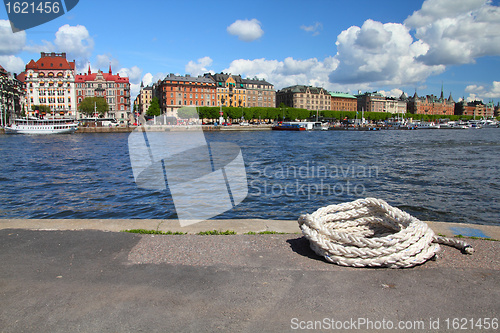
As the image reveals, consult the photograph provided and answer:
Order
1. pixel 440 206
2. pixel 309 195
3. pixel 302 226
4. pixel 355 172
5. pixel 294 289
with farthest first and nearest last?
pixel 355 172, pixel 309 195, pixel 440 206, pixel 302 226, pixel 294 289

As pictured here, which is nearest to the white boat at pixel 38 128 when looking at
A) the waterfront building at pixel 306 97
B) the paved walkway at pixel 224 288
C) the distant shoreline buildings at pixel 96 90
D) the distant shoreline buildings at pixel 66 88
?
the distant shoreline buildings at pixel 96 90

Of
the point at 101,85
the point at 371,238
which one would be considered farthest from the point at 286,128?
the point at 371,238

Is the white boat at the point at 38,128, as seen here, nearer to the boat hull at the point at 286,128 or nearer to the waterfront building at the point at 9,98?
the waterfront building at the point at 9,98

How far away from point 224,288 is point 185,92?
137 m

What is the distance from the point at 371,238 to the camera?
15.9ft

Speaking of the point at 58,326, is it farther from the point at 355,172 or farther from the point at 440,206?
the point at 355,172

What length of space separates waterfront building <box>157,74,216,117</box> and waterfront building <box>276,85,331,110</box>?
49.0 metres

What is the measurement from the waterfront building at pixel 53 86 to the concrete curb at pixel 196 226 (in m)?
124

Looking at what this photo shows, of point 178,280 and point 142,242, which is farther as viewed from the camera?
point 142,242

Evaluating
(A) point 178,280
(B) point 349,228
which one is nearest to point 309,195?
(B) point 349,228

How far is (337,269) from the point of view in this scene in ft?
13.8

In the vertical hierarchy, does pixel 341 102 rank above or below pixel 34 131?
above

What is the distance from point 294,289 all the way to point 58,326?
2.22 m

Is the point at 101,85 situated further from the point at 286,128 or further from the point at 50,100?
the point at 286,128
